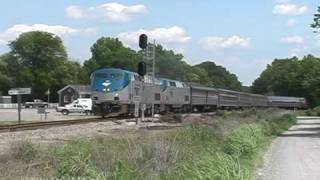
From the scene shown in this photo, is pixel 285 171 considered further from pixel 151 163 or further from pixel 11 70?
pixel 11 70

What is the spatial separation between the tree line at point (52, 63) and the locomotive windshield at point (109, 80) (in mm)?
93511

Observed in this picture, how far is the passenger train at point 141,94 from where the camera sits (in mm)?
43219

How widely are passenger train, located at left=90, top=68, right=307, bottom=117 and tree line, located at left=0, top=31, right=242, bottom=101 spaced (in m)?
68.4

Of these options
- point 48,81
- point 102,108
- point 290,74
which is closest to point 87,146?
point 102,108

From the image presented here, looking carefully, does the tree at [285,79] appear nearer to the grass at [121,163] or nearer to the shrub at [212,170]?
the grass at [121,163]

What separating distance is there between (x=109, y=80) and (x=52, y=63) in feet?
345

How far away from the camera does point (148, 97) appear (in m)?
46.5

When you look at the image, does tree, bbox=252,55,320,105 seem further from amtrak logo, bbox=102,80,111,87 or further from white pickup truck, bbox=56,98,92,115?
amtrak logo, bbox=102,80,111,87

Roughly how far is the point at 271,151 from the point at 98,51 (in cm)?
12560

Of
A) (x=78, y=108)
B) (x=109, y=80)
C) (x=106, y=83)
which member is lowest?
(x=78, y=108)

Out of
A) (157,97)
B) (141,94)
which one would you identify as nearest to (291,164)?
(141,94)

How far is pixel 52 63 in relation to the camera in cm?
14712

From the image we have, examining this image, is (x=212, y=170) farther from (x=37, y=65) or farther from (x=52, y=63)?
(x=37, y=65)

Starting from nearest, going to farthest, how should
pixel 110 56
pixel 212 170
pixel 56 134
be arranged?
pixel 212 170, pixel 56 134, pixel 110 56
